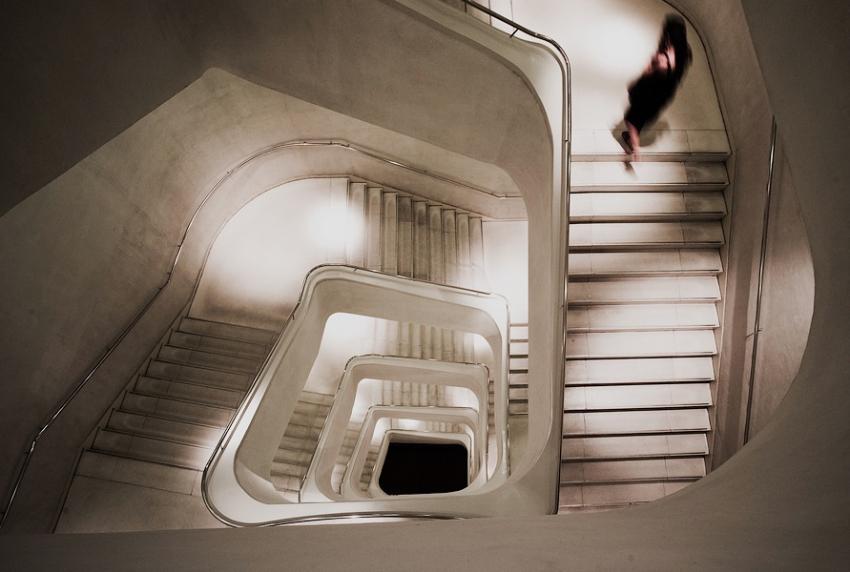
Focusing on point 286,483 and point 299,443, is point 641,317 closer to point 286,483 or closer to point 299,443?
point 286,483

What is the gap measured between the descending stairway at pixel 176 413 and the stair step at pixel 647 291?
4448mm

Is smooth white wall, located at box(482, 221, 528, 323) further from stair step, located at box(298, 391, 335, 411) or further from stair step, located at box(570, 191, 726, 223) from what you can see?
stair step, located at box(570, 191, 726, 223)

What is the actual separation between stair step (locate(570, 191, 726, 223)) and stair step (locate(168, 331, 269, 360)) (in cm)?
493

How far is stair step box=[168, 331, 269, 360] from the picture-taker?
7094mm

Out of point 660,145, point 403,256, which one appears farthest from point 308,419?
point 660,145

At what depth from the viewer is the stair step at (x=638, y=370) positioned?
14.4 feet

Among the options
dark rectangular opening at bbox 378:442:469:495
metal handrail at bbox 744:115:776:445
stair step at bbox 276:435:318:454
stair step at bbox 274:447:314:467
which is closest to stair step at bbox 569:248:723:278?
metal handrail at bbox 744:115:776:445

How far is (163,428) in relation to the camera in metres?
5.87

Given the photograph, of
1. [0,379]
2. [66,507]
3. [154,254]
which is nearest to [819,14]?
[0,379]

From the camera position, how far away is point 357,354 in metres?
8.77

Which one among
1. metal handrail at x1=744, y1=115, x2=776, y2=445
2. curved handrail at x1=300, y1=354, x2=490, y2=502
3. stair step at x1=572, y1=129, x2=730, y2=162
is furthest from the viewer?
curved handrail at x1=300, y1=354, x2=490, y2=502

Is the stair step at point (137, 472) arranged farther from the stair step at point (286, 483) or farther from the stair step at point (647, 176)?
the stair step at point (647, 176)

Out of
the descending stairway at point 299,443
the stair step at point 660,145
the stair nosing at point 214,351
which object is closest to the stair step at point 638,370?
the stair step at point 660,145

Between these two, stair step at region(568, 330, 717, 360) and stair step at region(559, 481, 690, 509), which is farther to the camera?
stair step at region(568, 330, 717, 360)
